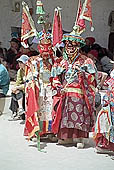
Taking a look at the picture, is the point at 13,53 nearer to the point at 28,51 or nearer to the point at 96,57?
the point at 28,51

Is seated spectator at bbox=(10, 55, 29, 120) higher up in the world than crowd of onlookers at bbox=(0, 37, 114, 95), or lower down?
lower down

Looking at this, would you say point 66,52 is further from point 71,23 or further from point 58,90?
point 71,23

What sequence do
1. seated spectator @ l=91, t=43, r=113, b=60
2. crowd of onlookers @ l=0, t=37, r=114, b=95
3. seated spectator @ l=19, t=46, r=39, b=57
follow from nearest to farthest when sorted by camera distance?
crowd of onlookers @ l=0, t=37, r=114, b=95 → seated spectator @ l=19, t=46, r=39, b=57 → seated spectator @ l=91, t=43, r=113, b=60

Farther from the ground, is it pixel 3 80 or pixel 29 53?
pixel 29 53

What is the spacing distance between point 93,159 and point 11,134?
63.4 inches

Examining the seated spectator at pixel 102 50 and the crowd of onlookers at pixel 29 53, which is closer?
the crowd of onlookers at pixel 29 53

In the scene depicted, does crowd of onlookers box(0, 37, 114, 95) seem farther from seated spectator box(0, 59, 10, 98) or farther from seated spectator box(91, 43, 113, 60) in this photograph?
seated spectator box(0, 59, 10, 98)

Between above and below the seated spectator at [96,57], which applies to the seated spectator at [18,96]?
below

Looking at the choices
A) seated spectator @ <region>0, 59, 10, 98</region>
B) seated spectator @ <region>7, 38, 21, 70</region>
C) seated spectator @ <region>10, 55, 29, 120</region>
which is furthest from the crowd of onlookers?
seated spectator @ <region>10, 55, 29, 120</region>

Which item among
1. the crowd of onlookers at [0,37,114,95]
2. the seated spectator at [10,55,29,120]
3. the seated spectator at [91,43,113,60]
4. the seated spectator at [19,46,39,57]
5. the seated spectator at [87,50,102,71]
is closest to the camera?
the seated spectator at [10,55,29,120]

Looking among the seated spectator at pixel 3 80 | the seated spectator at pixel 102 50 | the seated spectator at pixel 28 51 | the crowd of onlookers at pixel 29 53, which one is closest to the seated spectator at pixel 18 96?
the seated spectator at pixel 3 80

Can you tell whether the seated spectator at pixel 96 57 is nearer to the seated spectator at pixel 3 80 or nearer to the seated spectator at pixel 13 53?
the seated spectator at pixel 13 53

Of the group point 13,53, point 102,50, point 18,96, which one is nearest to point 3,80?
point 18,96

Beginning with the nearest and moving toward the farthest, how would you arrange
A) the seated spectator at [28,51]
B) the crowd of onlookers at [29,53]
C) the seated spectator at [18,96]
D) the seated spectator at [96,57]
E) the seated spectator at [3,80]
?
the seated spectator at [18,96]
the seated spectator at [3,80]
the seated spectator at [96,57]
the crowd of onlookers at [29,53]
the seated spectator at [28,51]
